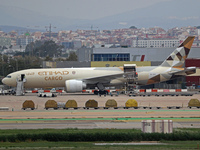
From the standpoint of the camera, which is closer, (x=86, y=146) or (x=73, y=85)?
(x=86, y=146)

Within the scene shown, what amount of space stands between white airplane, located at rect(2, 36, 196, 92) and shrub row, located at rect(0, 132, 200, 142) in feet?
122

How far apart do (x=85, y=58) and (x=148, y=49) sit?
77.6ft

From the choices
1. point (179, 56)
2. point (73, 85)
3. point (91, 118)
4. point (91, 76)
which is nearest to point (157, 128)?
point (91, 118)

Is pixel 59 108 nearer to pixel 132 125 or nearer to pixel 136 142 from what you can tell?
pixel 132 125

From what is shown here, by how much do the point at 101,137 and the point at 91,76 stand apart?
39.5 metres

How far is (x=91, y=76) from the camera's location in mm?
64375

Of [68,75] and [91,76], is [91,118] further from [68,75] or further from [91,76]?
[91,76]

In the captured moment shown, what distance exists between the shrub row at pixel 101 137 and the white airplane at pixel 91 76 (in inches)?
1467

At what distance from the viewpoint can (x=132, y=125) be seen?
31188 millimetres

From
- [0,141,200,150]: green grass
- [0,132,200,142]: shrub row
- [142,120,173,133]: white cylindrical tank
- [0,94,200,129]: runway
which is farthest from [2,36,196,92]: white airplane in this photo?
[0,141,200,150]: green grass

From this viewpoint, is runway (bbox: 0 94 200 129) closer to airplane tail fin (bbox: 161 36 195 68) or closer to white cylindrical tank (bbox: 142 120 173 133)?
white cylindrical tank (bbox: 142 120 173 133)

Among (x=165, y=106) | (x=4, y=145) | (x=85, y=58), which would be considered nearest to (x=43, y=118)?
(x=4, y=145)

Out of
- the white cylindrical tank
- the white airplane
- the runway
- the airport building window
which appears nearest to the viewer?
the white cylindrical tank

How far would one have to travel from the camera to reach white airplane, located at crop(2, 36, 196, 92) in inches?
2504
